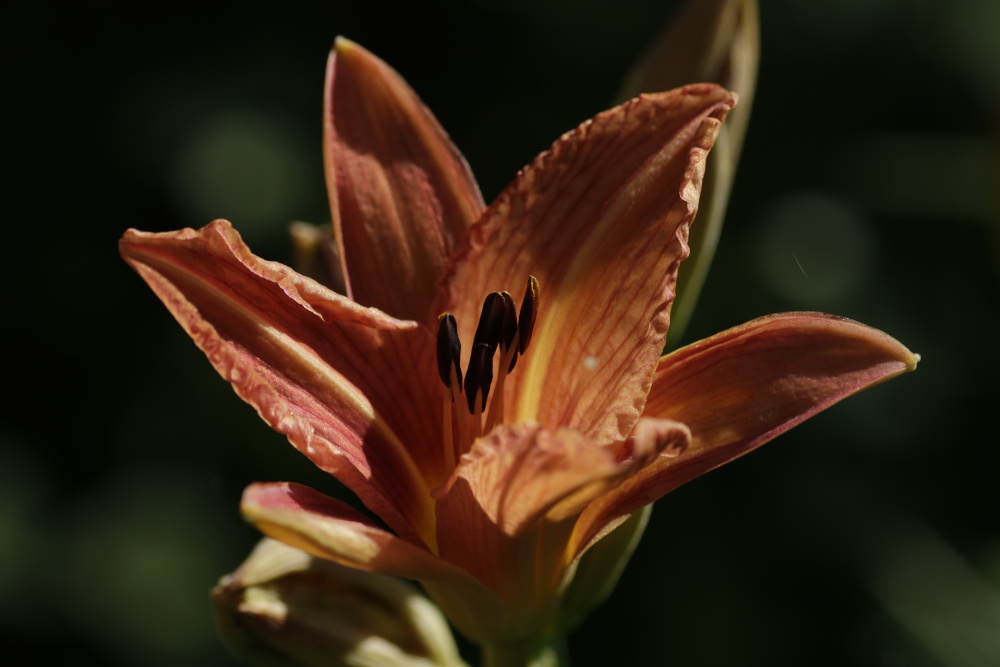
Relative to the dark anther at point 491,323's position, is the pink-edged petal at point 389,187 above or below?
above

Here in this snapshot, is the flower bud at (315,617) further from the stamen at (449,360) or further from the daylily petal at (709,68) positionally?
the daylily petal at (709,68)

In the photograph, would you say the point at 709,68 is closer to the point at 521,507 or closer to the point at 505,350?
the point at 505,350

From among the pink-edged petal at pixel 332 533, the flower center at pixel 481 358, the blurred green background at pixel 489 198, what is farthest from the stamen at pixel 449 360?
the blurred green background at pixel 489 198

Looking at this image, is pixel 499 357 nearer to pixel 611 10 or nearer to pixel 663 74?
pixel 663 74

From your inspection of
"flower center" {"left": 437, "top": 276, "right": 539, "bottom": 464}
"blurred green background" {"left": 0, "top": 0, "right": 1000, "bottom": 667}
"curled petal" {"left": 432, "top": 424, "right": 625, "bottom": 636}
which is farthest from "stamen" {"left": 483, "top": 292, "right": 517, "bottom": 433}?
"blurred green background" {"left": 0, "top": 0, "right": 1000, "bottom": 667}

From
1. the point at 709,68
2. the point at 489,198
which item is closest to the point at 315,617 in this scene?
the point at 709,68

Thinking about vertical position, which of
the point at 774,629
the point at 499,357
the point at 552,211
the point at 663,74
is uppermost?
the point at 663,74

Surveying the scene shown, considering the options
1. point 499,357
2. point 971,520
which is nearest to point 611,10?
point 971,520
